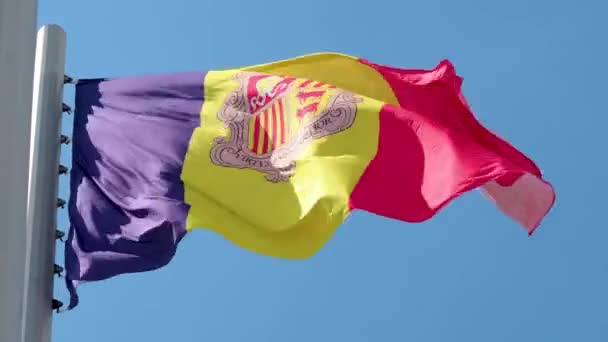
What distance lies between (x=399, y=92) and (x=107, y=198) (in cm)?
290

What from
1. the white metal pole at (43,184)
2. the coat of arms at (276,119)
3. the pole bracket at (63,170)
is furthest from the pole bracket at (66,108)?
the coat of arms at (276,119)

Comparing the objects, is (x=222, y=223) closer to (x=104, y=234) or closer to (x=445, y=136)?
(x=104, y=234)

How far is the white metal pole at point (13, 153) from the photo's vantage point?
8.72 metres

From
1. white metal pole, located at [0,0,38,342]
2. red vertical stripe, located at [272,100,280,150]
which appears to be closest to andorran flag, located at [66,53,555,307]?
red vertical stripe, located at [272,100,280,150]

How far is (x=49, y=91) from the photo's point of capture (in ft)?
38.6

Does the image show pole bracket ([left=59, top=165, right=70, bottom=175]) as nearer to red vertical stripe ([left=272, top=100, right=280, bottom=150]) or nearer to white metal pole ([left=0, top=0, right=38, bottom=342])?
red vertical stripe ([left=272, top=100, right=280, bottom=150])

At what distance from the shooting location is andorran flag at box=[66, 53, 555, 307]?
10.8m

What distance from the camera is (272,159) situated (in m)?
11.4

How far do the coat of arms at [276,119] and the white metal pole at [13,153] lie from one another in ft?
Answer: 8.41

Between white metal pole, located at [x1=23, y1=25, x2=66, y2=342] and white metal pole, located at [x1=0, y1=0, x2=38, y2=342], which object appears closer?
white metal pole, located at [x1=0, y1=0, x2=38, y2=342]

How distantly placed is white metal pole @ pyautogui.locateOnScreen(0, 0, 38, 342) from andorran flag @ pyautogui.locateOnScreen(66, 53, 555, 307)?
189 centimetres

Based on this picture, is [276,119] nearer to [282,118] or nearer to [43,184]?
[282,118]

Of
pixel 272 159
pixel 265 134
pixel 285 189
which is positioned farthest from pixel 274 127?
pixel 285 189

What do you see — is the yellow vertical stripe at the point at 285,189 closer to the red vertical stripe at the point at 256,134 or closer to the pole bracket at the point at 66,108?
the red vertical stripe at the point at 256,134
